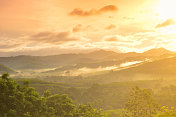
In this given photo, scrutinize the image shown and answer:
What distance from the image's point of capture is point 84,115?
7175 centimetres

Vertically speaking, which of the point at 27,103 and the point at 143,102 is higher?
the point at 27,103

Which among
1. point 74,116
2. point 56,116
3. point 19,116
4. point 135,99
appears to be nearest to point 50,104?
point 56,116

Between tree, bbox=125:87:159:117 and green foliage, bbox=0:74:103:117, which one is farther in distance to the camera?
tree, bbox=125:87:159:117

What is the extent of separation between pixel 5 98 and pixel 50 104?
68.6ft

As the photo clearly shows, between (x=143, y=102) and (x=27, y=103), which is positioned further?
(x=143, y=102)

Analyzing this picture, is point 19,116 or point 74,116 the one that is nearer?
point 19,116

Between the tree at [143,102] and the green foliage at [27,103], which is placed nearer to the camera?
the green foliage at [27,103]

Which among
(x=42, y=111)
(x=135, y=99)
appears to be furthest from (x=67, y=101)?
(x=135, y=99)

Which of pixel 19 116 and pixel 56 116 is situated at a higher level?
pixel 19 116

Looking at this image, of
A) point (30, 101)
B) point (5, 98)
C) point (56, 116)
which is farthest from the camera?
point (56, 116)

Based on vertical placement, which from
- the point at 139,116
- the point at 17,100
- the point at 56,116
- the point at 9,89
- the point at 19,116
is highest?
the point at 9,89

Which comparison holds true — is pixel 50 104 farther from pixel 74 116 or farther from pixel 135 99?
pixel 135 99

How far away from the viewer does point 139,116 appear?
8144 cm

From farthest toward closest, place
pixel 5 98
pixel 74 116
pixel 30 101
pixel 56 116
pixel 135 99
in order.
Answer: pixel 135 99 < pixel 74 116 < pixel 56 116 < pixel 30 101 < pixel 5 98
